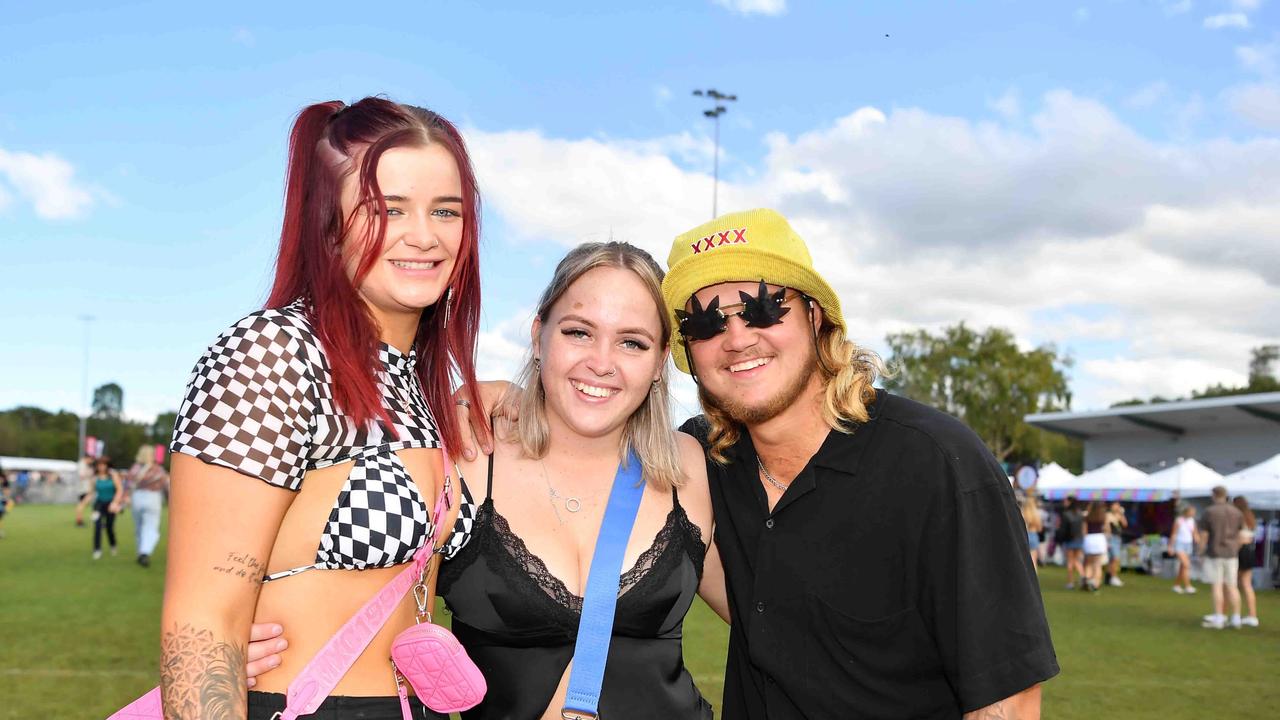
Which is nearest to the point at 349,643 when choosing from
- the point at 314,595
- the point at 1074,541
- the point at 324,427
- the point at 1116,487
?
the point at 314,595

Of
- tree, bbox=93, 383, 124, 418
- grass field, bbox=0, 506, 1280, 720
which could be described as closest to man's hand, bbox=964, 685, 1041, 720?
grass field, bbox=0, 506, 1280, 720

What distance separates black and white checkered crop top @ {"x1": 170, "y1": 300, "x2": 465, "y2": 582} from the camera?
2.19 meters

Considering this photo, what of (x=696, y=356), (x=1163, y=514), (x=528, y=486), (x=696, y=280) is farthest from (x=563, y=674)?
(x=1163, y=514)

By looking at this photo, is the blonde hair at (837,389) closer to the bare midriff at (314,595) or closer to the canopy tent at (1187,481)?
the bare midriff at (314,595)

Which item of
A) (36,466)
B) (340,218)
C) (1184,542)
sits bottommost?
(36,466)

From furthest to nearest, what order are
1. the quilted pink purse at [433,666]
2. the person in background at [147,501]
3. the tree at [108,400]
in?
1. the tree at [108,400]
2. the person in background at [147,501]
3. the quilted pink purse at [433,666]

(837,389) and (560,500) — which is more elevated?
(837,389)

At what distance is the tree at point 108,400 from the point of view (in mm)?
150250

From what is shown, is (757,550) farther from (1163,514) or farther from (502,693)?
(1163,514)

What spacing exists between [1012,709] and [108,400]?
173 metres

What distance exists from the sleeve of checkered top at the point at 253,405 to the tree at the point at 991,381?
2217 inches

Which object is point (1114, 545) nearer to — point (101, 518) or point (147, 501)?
point (147, 501)

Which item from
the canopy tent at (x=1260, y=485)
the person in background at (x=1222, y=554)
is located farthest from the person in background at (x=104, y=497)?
the canopy tent at (x=1260, y=485)

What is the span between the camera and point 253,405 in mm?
2215
